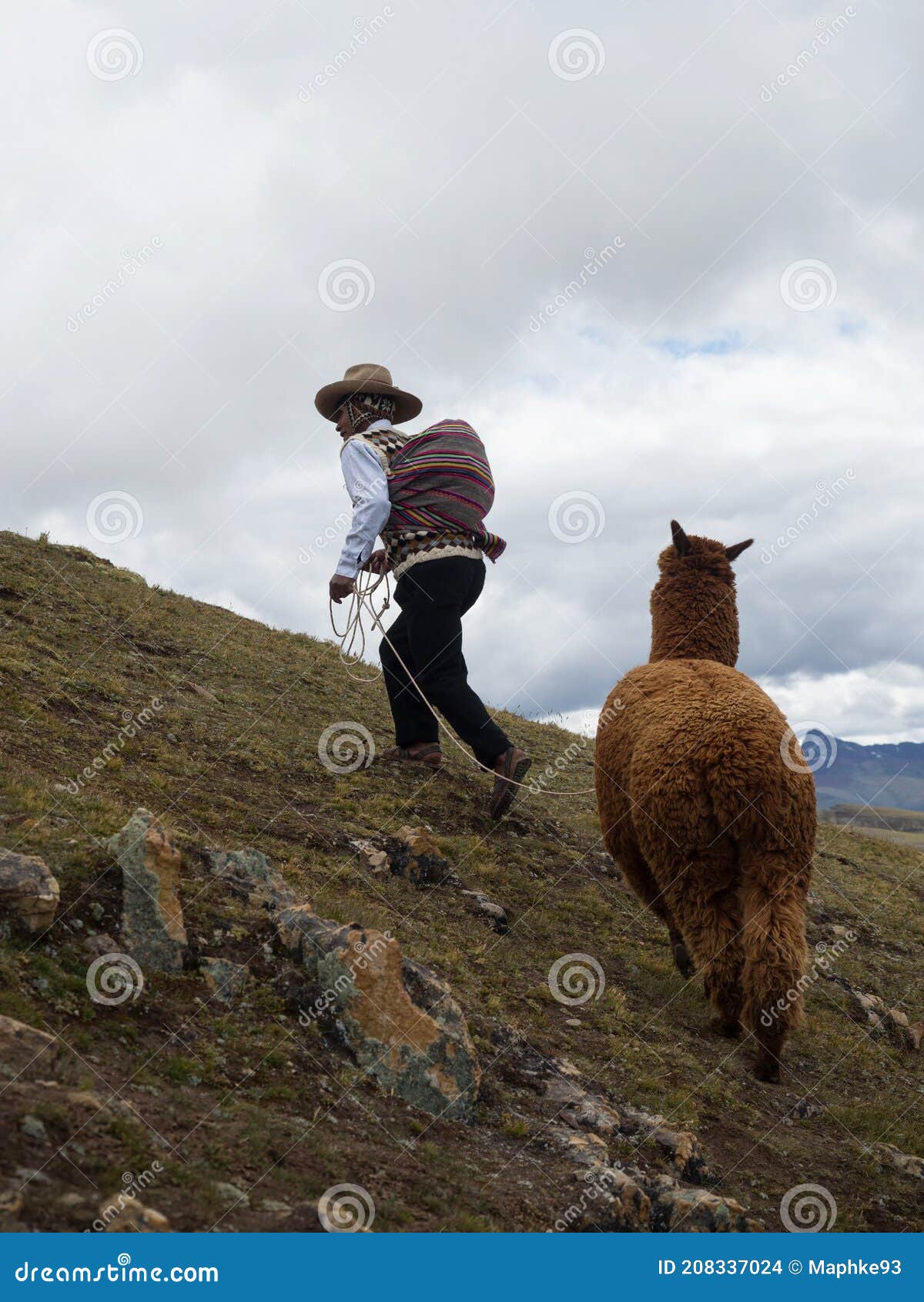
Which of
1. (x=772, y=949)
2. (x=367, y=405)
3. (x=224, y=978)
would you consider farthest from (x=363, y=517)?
(x=772, y=949)

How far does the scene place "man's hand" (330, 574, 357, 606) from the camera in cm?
705

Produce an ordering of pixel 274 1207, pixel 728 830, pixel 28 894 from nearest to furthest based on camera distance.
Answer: pixel 274 1207, pixel 28 894, pixel 728 830

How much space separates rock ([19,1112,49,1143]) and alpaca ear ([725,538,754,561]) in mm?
5588

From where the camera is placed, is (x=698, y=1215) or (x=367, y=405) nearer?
(x=698, y=1215)

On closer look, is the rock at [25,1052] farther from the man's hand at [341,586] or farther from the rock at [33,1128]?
the man's hand at [341,586]

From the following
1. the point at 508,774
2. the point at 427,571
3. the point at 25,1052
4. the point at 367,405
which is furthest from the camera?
the point at 367,405

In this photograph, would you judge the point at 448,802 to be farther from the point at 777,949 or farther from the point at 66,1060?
the point at 66,1060

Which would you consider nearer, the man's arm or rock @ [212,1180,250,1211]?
rock @ [212,1180,250,1211]

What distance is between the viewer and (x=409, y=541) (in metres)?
7.44

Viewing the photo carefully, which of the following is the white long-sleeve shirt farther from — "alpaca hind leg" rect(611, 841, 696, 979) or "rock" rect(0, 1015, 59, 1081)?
"rock" rect(0, 1015, 59, 1081)

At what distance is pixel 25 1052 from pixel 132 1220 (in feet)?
2.48

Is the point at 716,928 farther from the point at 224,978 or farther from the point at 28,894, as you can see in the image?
the point at 28,894

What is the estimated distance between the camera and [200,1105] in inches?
124

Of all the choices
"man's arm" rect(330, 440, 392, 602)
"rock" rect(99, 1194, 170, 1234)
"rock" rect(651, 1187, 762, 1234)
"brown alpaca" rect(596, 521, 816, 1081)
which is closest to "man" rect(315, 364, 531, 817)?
"man's arm" rect(330, 440, 392, 602)
